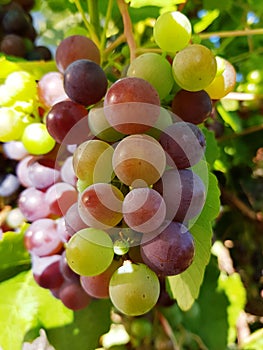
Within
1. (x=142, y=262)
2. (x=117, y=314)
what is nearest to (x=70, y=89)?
(x=142, y=262)

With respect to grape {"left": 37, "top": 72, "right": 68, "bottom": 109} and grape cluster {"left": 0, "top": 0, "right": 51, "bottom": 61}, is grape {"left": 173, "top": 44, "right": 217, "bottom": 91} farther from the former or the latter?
grape cluster {"left": 0, "top": 0, "right": 51, "bottom": 61}

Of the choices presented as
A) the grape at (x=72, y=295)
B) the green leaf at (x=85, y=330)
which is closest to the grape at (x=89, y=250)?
the grape at (x=72, y=295)

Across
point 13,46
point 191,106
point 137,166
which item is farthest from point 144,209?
point 13,46

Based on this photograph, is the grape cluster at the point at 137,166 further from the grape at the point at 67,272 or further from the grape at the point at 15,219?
the grape at the point at 15,219

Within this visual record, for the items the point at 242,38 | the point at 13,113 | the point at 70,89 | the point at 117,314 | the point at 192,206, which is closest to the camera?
the point at 192,206

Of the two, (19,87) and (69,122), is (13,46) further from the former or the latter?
(69,122)

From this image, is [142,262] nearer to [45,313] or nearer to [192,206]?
[192,206]

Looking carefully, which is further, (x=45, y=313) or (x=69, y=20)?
(x=69, y=20)
